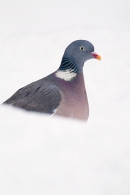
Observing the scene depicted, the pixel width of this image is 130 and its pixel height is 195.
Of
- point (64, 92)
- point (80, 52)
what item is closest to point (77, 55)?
point (80, 52)

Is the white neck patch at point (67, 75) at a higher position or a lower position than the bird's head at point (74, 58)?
lower

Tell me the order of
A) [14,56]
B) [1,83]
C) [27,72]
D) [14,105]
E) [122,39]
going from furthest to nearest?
[122,39] < [14,56] < [27,72] < [1,83] < [14,105]

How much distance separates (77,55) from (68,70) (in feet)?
0.24

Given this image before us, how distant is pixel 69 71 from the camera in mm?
1597

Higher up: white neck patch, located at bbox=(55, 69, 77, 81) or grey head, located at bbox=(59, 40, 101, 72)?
grey head, located at bbox=(59, 40, 101, 72)

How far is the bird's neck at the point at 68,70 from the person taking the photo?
1594mm

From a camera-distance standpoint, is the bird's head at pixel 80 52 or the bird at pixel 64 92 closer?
the bird at pixel 64 92

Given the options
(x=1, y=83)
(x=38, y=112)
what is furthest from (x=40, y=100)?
(x=1, y=83)

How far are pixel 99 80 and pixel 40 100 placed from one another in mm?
466

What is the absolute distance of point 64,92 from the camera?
1547mm

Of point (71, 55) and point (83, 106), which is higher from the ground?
point (71, 55)

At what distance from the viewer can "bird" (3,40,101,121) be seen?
4.90 feet

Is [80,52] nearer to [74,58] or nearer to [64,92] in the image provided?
[74,58]

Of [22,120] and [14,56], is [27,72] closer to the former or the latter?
[14,56]
